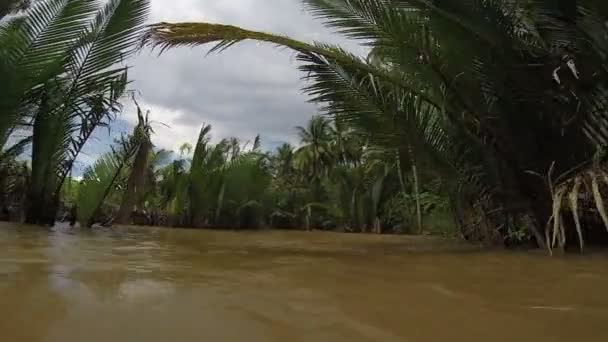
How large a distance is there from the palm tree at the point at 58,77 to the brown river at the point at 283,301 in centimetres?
312

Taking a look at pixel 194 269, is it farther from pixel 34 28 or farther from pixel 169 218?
pixel 169 218

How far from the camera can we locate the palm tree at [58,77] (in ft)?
18.2

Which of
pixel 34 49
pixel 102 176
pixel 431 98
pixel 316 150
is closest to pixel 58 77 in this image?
pixel 34 49

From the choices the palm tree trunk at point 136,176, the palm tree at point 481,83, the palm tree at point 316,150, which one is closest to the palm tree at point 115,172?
the palm tree trunk at point 136,176

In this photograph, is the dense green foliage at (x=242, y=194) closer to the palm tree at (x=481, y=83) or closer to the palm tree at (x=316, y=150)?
the palm tree at (x=481, y=83)

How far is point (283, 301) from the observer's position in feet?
6.20

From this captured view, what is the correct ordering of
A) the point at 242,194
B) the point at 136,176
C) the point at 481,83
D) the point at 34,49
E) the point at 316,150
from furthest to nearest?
the point at 316,150 < the point at 242,194 < the point at 136,176 < the point at 34,49 < the point at 481,83

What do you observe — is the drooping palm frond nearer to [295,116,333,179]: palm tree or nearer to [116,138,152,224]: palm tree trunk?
[116,138,152,224]: palm tree trunk

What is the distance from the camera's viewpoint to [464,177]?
5148mm

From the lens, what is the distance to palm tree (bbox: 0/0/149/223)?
18.2 ft

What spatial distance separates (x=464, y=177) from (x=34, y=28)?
4491mm

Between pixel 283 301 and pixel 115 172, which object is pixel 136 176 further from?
pixel 283 301

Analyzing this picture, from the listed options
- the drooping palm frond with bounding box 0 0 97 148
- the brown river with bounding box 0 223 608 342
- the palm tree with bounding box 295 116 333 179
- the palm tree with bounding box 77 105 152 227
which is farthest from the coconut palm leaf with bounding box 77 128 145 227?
the palm tree with bounding box 295 116 333 179

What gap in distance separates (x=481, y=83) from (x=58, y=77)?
4.26 m
